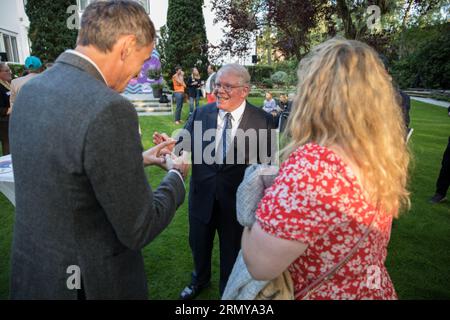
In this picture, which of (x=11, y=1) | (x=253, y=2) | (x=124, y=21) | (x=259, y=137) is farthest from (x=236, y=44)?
(x=11, y=1)

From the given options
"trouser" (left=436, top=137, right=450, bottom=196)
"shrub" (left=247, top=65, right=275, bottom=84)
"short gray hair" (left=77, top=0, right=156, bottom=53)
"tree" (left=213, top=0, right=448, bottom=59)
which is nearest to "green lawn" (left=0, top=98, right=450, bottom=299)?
"trouser" (left=436, top=137, right=450, bottom=196)

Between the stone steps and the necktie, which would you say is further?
the stone steps

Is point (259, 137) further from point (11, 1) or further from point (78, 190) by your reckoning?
point (11, 1)

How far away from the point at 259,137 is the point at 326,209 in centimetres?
170

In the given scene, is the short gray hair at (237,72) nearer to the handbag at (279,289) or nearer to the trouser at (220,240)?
the trouser at (220,240)

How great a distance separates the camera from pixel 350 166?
1078 mm

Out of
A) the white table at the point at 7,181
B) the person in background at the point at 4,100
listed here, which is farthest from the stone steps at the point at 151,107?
the white table at the point at 7,181

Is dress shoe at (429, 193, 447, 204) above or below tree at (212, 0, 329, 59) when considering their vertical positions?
below

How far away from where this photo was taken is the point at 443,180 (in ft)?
16.7

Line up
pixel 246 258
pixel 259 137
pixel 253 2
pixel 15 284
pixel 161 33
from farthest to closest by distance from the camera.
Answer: pixel 161 33, pixel 253 2, pixel 259 137, pixel 15 284, pixel 246 258

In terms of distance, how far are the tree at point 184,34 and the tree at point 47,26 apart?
607cm

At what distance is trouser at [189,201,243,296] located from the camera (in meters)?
2.67

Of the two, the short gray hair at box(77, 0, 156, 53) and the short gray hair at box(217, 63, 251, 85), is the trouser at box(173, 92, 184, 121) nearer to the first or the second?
the short gray hair at box(217, 63, 251, 85)

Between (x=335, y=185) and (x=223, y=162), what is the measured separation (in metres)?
1.61
